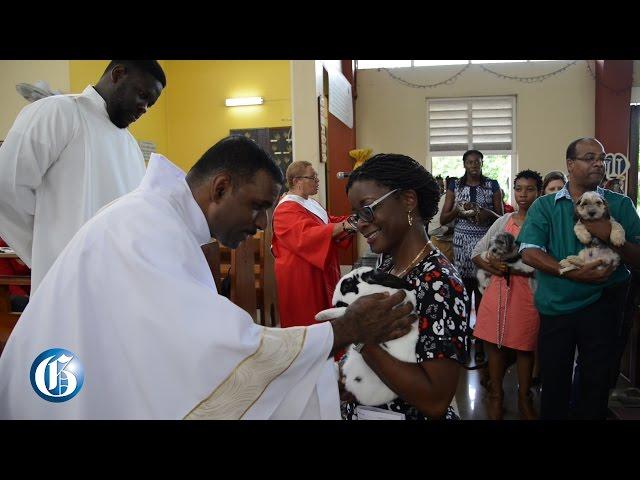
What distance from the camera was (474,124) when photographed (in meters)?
9.03

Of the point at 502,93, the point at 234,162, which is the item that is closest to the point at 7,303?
the point at 234,162

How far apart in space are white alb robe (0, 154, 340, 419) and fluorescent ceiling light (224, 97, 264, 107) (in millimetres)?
7645

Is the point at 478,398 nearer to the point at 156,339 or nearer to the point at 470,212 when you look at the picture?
the point at 470,212

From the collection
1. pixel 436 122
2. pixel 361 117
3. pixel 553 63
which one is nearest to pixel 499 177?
pixel 436 122

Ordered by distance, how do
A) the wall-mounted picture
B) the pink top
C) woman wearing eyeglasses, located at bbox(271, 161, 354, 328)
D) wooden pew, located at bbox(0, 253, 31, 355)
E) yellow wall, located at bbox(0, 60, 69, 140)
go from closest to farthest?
wooden pew, located at bbox(0, 253, 31, 355) < the pink top < woman wearing eyeglasses, located at bbox(271, 161, 354, 328) < yellow wall, located at bbox(0, 60, 69, 140) < the wall-mounted picture

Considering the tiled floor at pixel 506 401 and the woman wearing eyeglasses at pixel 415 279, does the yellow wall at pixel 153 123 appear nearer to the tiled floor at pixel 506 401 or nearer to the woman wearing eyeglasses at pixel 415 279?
the tiled floor at pixel 506 401

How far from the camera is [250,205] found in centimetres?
144

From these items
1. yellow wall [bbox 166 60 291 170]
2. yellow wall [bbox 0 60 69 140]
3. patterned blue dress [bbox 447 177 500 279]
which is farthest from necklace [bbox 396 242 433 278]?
yellow wall [bbox 166 60 291 170]

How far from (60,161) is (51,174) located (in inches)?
Result: 2.6

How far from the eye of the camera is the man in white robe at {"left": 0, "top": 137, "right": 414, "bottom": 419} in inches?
44.0

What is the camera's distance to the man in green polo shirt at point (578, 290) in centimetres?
254

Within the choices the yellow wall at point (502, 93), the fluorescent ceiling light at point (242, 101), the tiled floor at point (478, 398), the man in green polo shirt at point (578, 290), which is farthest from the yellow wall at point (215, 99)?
the man in green polo shirt at point (578, 290)

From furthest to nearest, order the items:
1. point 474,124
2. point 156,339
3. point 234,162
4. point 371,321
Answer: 1. point 474,124
2. point 234,162
3. point 371,321
4. point 156,339

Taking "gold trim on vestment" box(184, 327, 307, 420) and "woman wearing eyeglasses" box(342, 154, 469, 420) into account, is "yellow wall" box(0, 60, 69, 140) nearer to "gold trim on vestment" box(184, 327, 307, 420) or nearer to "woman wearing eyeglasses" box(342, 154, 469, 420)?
"woman wearing eyeglasses" box(342, 154, 469, 420)
